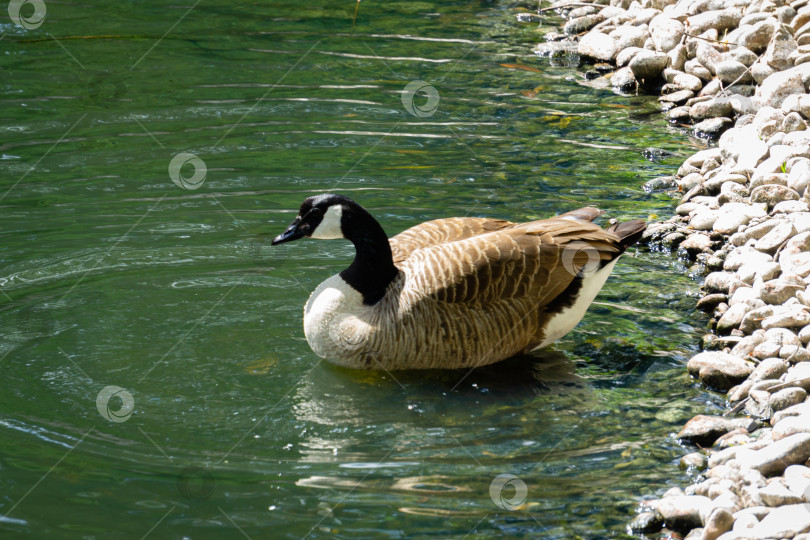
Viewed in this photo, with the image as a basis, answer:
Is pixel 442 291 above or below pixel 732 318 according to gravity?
above

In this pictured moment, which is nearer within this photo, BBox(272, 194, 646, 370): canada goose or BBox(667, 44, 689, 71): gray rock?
BBox(272, 194, 646, 370): canada goose

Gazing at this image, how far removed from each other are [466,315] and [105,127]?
602cm

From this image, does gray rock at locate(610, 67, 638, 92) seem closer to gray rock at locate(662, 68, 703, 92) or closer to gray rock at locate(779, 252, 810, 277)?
gray rock at locate(662, 68, 703, 92)

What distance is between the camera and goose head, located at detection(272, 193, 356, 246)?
7055 mm

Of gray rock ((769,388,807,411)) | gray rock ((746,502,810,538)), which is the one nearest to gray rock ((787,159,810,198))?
gray rock ((769,388,807,411))

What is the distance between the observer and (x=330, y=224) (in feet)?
23.3

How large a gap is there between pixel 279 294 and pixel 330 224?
126cm

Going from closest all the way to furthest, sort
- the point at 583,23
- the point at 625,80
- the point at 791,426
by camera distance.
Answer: the point at 791,426
the point at 625,80
the point at 583,23

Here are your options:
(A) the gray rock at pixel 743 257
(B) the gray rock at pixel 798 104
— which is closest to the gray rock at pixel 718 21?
(B) the gray rock at pixel 798 104

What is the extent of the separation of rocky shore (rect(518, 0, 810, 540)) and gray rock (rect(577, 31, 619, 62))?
2 centimetres

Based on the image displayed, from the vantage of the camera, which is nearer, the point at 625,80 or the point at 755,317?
the point at 755,317

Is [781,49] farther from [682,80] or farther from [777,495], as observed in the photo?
[777,495]

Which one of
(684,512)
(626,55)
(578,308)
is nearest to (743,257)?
(578,308)

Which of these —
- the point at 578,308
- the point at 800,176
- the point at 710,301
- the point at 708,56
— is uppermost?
the point at 708,56
